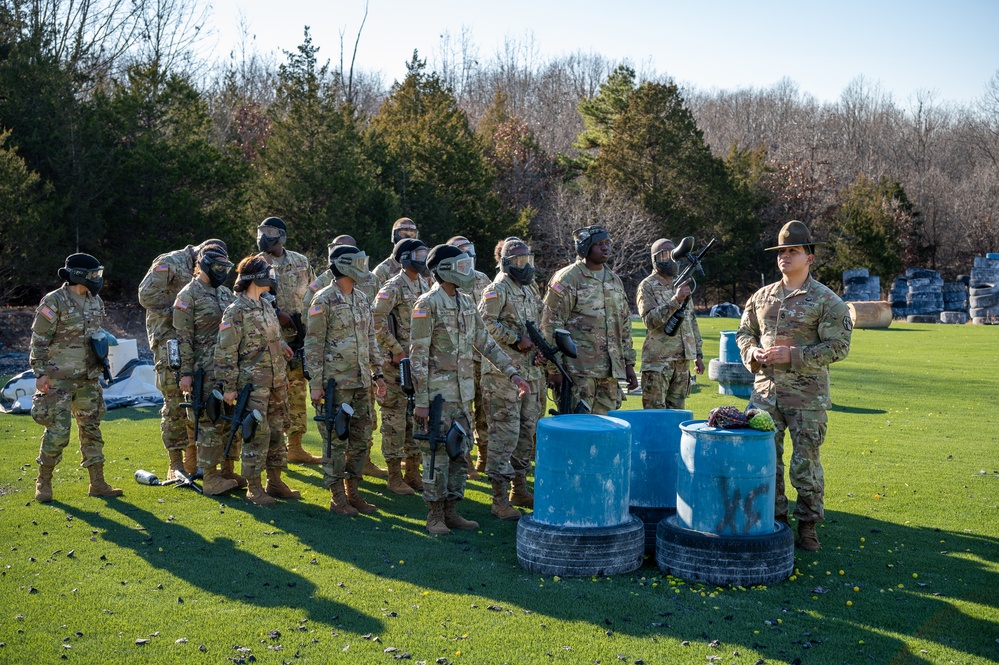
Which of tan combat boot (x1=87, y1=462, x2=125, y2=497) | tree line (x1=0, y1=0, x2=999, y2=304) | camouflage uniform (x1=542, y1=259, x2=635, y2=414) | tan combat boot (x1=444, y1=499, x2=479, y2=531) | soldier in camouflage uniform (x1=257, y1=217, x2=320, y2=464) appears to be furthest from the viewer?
tree line (x1=0, y1=0, x2=999, y2=304)

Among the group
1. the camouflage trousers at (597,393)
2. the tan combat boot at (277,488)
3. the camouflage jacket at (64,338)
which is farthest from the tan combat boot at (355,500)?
the camouflage jacket at (64,338)

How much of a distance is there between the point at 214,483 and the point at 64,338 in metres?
2.03

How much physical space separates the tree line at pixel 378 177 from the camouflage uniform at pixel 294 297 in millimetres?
7529

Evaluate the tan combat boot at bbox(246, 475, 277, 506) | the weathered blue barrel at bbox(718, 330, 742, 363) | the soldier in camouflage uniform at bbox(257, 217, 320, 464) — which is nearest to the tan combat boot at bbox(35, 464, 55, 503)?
the tan combat boot at bbox(246, 475, 277, 506)

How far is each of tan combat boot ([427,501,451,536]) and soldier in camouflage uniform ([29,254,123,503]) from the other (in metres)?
3.32

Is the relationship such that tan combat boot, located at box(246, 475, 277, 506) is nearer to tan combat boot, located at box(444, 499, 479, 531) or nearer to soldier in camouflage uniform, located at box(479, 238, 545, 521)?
tan combat boot, located at box(444, 499, 479, 531)

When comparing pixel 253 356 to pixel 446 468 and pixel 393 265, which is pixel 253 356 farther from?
pixel 393 265

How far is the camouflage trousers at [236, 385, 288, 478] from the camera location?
8.46m

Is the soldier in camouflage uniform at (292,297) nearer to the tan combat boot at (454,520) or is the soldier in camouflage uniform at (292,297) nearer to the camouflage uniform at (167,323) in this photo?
the camouflage uniform at (167,323)

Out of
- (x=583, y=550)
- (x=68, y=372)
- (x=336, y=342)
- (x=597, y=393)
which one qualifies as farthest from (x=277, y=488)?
(x=583, y=550)

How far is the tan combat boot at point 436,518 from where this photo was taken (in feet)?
25.1

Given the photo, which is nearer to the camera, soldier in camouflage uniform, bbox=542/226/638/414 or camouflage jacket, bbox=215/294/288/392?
camouflage jacket, bbox=215/294/288/392

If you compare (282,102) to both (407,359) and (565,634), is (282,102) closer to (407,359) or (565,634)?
(407,359)

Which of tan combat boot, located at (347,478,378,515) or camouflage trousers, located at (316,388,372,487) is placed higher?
camouflage trousers, located at (316,388,372,487)
